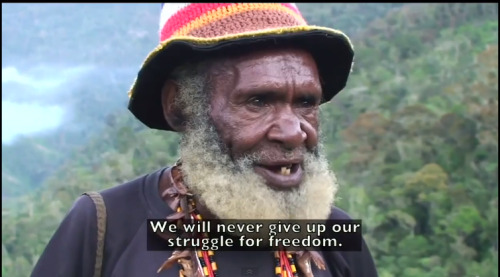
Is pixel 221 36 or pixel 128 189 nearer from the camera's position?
pixel 221 36

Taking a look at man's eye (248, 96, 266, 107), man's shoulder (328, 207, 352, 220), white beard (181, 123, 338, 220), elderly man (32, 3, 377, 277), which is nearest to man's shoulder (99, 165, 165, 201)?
elderly man (32, 3, 377, 277)

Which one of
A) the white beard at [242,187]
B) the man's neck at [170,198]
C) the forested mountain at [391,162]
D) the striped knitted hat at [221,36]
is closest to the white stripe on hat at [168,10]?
the striped knitted hat at [221,36]

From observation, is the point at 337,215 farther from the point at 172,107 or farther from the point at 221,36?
the point at 221,36

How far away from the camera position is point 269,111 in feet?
5.42

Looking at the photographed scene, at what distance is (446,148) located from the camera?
35.5 ft

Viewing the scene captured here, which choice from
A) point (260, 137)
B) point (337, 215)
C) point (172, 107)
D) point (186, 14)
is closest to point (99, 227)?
point (172, 107)

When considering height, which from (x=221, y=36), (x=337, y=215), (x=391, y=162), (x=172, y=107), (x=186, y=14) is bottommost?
(x=337, y=215)

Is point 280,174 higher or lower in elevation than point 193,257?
higher

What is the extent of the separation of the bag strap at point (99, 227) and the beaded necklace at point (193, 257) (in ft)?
0.51

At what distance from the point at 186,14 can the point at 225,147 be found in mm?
365

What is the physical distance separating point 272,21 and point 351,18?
87.4ft

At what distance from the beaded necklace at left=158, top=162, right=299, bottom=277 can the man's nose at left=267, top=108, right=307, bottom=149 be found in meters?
0.33

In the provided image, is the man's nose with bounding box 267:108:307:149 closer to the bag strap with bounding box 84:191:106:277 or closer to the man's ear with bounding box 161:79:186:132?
the man's ear with bounding box 161:79:186:132

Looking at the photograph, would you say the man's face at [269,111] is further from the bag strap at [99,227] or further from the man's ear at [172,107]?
the bag strap at [99,227]
